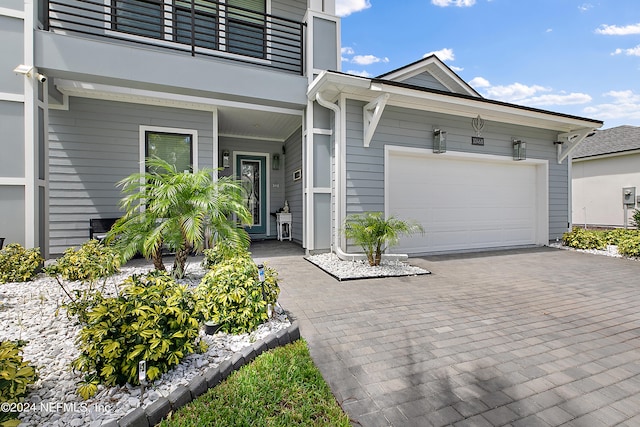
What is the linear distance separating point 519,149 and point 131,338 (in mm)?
8413

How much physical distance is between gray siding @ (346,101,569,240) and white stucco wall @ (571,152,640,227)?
7305mm

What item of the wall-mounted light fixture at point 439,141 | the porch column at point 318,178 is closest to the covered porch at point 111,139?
the porch column at point 318,178

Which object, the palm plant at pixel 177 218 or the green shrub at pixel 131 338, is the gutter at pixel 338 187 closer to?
the palm plant at pixel 177 218

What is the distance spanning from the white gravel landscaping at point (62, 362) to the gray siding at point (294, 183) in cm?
502

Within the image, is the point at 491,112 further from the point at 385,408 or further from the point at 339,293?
the point at 385,408

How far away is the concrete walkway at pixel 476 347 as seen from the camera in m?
1.72

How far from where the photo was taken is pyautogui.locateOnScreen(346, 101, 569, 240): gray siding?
5781mm

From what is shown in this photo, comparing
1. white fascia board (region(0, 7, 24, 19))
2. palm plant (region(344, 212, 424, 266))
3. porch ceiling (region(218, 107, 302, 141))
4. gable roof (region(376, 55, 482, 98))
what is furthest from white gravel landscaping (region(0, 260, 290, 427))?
gable roof (region(376, 55, 482, 98))

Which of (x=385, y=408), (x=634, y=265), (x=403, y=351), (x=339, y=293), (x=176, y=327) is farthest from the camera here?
(x=634, y=265)

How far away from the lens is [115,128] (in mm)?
5809

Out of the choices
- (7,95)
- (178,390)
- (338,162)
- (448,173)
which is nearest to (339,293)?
(178,390)

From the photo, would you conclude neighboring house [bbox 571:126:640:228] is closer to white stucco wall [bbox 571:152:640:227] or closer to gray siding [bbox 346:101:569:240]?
white stucco wall [bbox 571:152:640:227]

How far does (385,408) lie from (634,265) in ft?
22.4

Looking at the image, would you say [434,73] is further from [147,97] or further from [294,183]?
[147,97]
